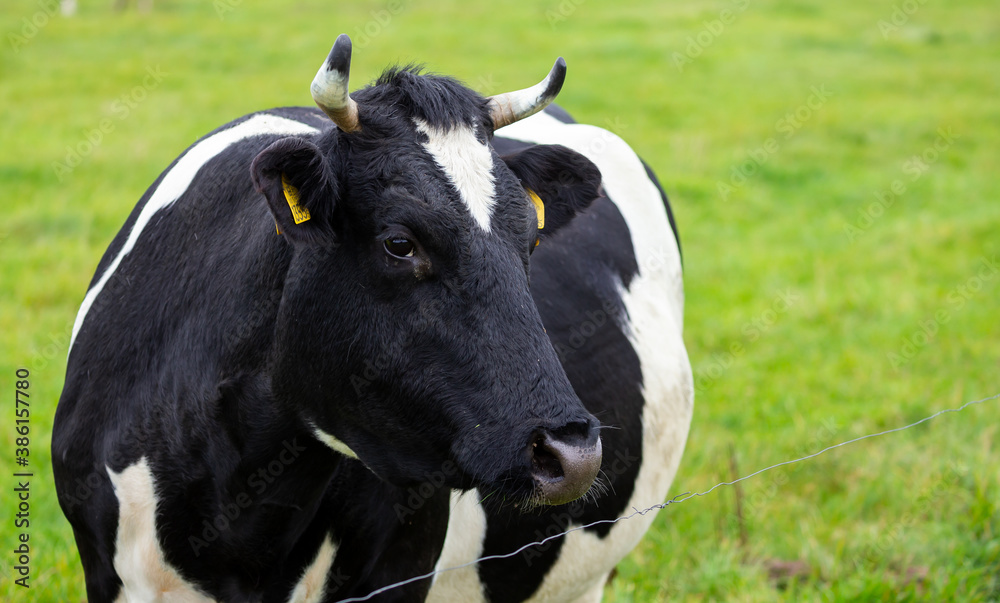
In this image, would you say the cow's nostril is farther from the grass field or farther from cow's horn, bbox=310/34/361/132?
the grass field

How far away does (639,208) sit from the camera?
14.6 feet

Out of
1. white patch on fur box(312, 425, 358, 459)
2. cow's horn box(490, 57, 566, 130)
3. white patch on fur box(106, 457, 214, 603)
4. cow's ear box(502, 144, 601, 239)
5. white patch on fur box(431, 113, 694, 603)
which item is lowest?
white patch on fur box(431, 113, 694, 603)

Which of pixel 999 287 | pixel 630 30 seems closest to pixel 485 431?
pixel 999 287

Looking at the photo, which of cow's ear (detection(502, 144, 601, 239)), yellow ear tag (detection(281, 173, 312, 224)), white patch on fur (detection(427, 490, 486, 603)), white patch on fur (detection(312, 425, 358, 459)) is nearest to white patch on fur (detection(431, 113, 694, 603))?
white patch on fur (detection(427, 490, 486, 603))

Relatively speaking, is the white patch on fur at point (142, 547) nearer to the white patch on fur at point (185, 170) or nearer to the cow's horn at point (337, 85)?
the white patch on fur at point (185, 170)

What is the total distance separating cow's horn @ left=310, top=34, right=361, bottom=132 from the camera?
7.16 feet

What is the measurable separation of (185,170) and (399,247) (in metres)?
1.08

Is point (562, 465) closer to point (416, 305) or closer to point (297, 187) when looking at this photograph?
point (416, 305)

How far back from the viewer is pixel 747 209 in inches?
391

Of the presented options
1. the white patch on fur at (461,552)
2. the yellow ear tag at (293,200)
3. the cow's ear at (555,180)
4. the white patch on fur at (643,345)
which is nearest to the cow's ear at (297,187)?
the yellow ear tag at (293,200)

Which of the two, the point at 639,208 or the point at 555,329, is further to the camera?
the point at 639,208

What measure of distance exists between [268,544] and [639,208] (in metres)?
2.42

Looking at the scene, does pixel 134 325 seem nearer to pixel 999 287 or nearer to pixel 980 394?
pixel 980 394

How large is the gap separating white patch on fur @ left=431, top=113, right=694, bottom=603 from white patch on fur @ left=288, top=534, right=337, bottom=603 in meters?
1.09
